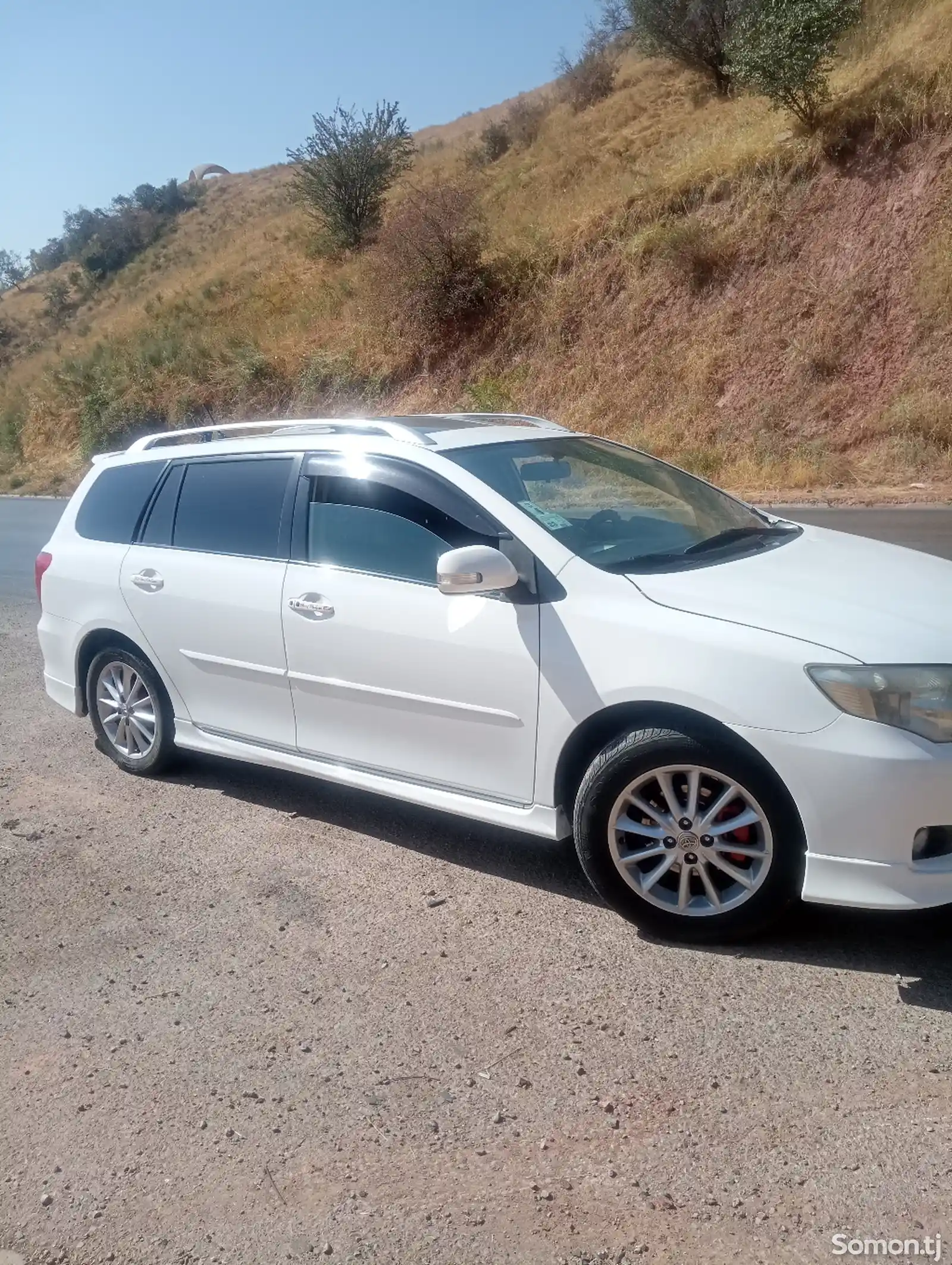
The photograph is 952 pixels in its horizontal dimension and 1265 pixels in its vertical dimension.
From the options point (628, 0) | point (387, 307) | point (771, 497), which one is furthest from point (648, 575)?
point (628, 0)

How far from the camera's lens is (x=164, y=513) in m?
5.40

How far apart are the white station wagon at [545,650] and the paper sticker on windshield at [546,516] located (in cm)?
1

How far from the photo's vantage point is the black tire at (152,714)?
541 centimetres

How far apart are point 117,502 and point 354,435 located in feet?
5.47

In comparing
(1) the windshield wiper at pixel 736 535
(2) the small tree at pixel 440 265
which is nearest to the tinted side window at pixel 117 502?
(1) the windshield wiper at pixel 736 535

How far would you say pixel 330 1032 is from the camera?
3271 millimetres

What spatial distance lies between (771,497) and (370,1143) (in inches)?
577

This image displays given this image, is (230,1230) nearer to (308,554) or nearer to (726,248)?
(308,554)

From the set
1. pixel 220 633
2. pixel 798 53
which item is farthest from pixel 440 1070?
pixel 798 53

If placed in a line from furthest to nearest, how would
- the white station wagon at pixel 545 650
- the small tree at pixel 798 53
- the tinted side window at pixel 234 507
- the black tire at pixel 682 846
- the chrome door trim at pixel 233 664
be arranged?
1. the small tree at pixel 798 53
2. the tinted side window at pixel 234 507
3. the chrome door trim at pixel 233 664
4. the black tire at pixel 682 846
5. the white station wagon at pixel 545 650

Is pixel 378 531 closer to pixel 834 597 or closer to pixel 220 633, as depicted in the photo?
pixel 220 633

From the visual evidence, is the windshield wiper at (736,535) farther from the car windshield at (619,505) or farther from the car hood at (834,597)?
the car hood at (834,597)

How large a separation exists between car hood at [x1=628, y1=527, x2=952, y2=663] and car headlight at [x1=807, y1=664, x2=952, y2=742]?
0.15ft

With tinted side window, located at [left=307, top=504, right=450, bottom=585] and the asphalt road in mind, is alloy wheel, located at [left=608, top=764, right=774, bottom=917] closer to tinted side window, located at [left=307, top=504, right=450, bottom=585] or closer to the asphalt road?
the asphalt road
